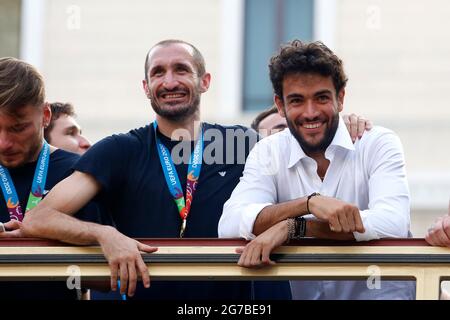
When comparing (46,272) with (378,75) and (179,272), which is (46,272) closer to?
(179,272)

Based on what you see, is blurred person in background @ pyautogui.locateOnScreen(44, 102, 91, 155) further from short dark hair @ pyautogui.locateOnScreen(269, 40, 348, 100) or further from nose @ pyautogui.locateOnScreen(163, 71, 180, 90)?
short dark hair @ pyautogui.locateOnScreen(269, 40, 348, 100)

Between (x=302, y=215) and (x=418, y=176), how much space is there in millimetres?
11106

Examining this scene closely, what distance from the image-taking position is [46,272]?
5.09 meters

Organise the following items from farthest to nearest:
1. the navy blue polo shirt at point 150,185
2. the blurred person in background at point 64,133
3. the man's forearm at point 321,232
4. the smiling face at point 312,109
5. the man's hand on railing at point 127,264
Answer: the blurred person in background at point 64,133, the navy blue polo shirt at point 150,185, the smiling face at point 312,109, the man's forearm at point 321,232, the man's hand on railing at point 127,264

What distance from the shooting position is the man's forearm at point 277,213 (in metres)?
5.52

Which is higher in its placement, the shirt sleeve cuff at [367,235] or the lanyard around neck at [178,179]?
the lanyard around neck at [178,179]

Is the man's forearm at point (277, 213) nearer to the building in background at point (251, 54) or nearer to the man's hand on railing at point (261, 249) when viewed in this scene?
the man's hand on railing at point (261, 249)

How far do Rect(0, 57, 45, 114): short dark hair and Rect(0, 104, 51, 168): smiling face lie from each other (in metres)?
0.03

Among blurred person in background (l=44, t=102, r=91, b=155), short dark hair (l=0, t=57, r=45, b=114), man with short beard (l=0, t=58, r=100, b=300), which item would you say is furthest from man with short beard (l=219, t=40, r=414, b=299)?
blurred person in background (l=44, t=102, r=91, b=155)

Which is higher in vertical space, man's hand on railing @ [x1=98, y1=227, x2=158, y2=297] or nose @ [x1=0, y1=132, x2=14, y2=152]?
nose @ [x1=0, y1=132, x2=14, y2=152]

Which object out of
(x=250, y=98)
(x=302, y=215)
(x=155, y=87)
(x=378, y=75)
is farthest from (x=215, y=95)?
(x=302, y=215)

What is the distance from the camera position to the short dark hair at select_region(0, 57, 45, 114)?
20.4 feet

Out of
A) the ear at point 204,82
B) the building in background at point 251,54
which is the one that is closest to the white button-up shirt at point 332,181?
the ear at point 204,82

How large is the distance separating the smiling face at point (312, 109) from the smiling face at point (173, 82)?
0.68m
